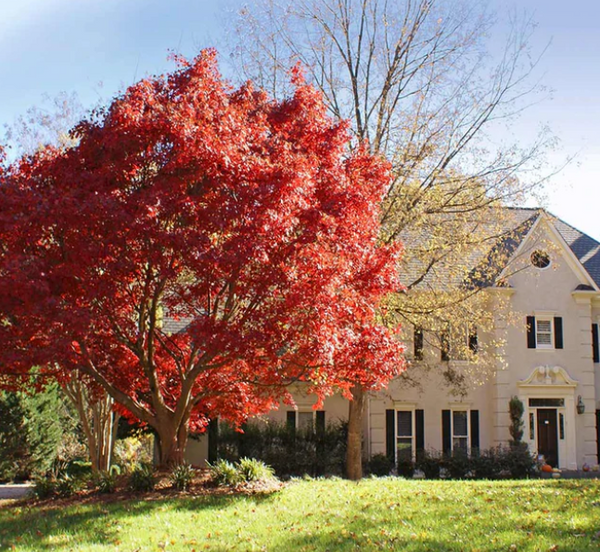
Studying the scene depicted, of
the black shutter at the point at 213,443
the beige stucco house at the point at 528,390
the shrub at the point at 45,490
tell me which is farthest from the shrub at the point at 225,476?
the beige stucco house at the point at 528,390

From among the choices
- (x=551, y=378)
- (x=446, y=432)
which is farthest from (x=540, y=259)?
(x=446, y=432)

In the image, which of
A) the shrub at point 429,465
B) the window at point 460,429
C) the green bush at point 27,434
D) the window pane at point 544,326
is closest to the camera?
the green bush at point 27,434

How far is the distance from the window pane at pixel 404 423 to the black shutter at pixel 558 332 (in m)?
6.11

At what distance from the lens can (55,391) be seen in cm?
2452

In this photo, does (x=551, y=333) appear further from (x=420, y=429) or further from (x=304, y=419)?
(x=304, y=419)

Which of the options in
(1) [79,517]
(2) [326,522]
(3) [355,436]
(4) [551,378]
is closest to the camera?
(2) [326,522]

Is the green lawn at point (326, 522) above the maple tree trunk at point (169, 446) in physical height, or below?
below

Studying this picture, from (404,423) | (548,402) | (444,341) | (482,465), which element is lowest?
(482,465)

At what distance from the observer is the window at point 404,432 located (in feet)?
82.4

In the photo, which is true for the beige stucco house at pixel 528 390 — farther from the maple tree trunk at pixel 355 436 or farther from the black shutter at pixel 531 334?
the maple tree trunk at pixel 355 436

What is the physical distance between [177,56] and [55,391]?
16111 millimetres

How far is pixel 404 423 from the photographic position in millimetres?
25328

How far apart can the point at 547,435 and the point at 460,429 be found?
3239 mm

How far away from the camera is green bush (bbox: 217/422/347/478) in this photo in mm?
22641
